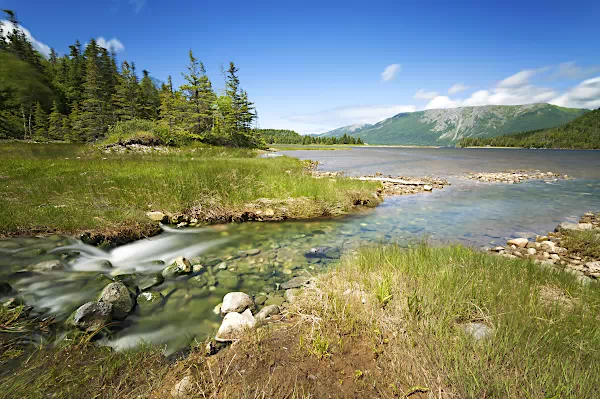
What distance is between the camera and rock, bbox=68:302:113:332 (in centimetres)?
377

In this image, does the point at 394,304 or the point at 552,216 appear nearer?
the point at 394,304

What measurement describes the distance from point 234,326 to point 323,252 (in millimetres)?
3991

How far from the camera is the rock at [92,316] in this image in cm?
377

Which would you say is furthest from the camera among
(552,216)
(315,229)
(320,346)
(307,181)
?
(307,181)

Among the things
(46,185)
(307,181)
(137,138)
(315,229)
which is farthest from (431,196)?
(137,138)

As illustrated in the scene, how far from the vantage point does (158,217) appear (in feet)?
29.2

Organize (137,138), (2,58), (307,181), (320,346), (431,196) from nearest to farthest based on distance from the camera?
(320,346) → (307,181) → (431,196) → (137,138) → (2,58)

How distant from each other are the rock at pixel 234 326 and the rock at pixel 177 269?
2.53 meters

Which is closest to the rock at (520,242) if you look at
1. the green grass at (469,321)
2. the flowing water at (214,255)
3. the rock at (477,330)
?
the flowing water at (214,255)

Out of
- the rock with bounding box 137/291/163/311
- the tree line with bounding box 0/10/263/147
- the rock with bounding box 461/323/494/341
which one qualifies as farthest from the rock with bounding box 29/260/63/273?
the tree line with bounding box 0/10/263/147

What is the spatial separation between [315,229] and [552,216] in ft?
39.3

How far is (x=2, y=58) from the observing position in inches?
2606

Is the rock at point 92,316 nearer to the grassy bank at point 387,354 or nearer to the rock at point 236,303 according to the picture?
the grassy bank at point 387,354

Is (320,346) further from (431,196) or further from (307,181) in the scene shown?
(431,196)
